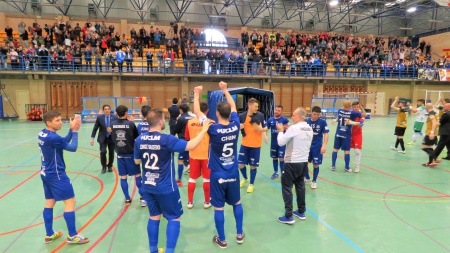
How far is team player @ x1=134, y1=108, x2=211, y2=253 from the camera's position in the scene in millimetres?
3471

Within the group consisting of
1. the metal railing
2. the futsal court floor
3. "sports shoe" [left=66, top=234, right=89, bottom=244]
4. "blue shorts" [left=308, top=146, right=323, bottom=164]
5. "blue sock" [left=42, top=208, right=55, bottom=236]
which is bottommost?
the futsal court floor

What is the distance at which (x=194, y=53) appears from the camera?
74.9 ft

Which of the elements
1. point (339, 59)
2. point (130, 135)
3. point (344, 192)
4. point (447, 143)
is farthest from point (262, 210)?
point (339, 59)

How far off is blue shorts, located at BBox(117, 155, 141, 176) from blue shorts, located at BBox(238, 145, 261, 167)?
237 cm

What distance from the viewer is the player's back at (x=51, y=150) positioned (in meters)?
4.00

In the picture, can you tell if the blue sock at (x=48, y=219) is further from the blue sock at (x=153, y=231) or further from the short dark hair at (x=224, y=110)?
the short dark hair at (x=224, y=110)

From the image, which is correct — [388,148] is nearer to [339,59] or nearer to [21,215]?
[21,215]

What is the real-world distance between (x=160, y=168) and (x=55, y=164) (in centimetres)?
176

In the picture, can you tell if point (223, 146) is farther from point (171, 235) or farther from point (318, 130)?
point (318, 130)

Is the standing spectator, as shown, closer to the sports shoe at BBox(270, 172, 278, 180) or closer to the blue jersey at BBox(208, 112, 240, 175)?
the blue jersey at BBox(208, 112, 240, 175)

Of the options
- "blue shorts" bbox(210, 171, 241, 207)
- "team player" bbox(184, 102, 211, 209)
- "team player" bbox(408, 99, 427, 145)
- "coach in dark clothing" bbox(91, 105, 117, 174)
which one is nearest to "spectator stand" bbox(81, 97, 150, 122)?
"coach in dark clothing" bbox(91, 105, 117, 174)

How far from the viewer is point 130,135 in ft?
18.4

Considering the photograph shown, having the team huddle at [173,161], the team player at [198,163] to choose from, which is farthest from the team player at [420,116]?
the team player at [198,163]

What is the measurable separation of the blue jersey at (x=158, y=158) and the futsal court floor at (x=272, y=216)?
4.41 feet
